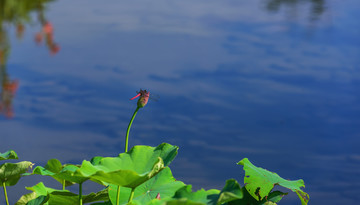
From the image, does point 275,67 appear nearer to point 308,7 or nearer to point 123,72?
point 123,72

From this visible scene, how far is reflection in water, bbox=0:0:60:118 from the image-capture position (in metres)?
2.76

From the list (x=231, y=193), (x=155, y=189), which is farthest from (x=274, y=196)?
(x=231, y=193)

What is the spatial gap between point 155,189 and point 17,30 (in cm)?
301

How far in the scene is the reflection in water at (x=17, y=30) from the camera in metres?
2.76

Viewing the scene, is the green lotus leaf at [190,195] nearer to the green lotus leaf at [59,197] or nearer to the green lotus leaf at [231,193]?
the green lotus leaf at [231,193]

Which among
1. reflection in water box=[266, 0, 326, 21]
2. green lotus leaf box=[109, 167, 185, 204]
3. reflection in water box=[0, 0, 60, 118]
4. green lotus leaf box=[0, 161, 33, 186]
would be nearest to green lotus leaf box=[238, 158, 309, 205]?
green lotus leaf box=[109, 167, 185, 204]

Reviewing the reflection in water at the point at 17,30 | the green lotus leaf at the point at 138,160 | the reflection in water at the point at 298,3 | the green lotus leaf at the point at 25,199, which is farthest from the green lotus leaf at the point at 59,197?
the reflection in water at the point at 298,3

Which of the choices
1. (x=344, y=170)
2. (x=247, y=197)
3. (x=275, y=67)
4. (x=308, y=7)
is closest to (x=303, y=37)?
(x=275, y=67)

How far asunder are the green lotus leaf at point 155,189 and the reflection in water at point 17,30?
181cm

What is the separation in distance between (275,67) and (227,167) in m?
1.30

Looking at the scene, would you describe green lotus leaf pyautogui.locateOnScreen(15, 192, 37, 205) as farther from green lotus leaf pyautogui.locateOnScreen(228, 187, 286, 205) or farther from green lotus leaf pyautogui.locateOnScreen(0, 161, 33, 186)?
green lotus leaf pyautogui.locateOnScreen(228, 187, 286, 205)

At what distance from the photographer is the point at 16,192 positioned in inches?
67.1

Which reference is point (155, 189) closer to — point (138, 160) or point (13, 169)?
point (138, 160)

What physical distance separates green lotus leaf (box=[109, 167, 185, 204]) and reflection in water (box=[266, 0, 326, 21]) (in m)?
3.85
